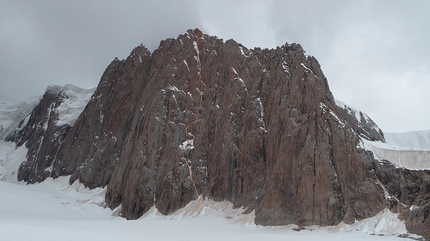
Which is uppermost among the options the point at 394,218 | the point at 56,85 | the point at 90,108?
the point at 56,85

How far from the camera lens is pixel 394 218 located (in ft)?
92.0

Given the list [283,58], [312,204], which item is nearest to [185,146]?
[283,58]

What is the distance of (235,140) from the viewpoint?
1762 inches

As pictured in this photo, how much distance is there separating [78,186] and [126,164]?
2213 cm

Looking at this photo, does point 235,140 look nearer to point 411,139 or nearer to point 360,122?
point 360,122

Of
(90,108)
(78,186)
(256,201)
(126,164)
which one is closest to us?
(256,201)

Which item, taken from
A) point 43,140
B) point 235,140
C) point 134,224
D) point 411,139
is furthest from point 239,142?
point 43,140

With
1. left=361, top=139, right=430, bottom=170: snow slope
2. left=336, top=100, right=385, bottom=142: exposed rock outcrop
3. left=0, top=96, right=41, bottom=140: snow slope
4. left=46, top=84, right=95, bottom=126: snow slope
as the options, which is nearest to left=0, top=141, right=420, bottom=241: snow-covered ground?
left=361, top=139, right=430, bottom=170: snow slope

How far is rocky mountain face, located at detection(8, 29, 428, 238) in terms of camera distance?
32.2 meters

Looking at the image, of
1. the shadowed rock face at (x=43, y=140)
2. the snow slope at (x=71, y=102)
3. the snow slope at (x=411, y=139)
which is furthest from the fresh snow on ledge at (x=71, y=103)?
the snow slope at (x=411, y=139)

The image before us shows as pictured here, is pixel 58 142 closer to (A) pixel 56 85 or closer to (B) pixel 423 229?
(A) pixel 56 85

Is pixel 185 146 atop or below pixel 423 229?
atop

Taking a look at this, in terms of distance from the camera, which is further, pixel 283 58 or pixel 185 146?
pixel 185 146

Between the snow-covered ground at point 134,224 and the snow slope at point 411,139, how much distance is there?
45.1 m
